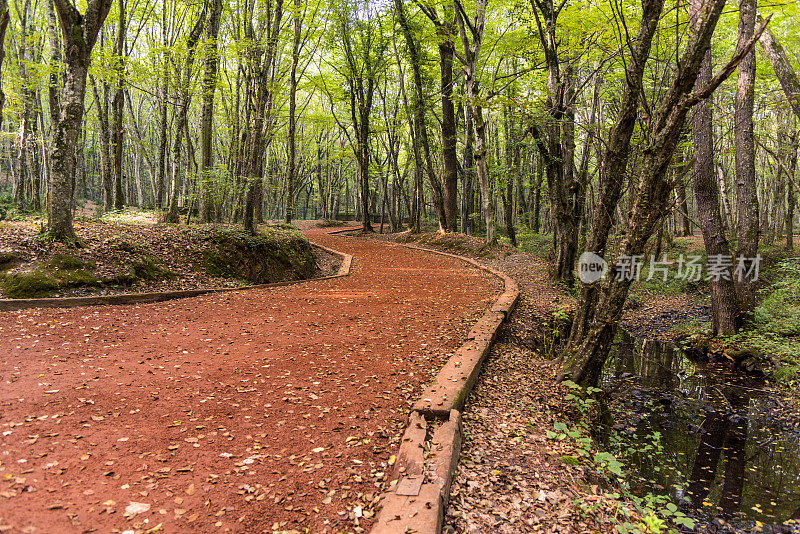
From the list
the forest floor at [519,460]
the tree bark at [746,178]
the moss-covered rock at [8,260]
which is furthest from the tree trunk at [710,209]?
the moss-covered rock at [8,260]

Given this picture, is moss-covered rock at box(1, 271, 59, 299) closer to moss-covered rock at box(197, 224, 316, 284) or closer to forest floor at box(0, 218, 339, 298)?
forest floor at box(0, 218, 339, 298)

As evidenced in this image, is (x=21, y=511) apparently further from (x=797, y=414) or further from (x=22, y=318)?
(x=797, y=414)

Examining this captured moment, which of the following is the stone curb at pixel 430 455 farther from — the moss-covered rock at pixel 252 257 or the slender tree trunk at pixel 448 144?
the slender tree trunk at pixel 448 144

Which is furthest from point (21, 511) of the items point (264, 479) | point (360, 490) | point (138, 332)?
point (138, 332)

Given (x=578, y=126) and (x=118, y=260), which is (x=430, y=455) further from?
(x=578, y=126)

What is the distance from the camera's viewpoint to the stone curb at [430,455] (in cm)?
222

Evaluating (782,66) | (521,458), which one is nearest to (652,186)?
(521,458)

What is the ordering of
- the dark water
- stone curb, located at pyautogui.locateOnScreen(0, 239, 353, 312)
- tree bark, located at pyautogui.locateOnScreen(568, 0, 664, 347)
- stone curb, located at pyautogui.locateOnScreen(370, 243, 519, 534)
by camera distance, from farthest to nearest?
stone curb, located at pyautogui.locateOnScreen(0, 239, 353, 312), tree bark, located at pyautogui.locateOnScreen(568, 0, 664, 347), the dark water, stone curb, located at pyautogui.locateOnScreen(370, 243, 519, 534)

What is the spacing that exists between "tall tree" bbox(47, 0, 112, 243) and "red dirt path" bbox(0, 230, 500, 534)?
2.18 m

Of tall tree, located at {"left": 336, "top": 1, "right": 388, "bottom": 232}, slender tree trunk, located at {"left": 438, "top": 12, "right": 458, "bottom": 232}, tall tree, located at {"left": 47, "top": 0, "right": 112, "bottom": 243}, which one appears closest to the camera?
tall tree, located at {"left": 47, "top": 0, "right": 112, "bottom": 243}

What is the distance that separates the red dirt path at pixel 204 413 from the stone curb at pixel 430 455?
162 mm

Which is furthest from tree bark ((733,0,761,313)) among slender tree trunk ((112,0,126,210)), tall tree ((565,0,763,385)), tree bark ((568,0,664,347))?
slender tree trunk ((112,0,126,210))

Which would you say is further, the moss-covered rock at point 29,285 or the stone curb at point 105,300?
the moss-covered rock at point 29,285

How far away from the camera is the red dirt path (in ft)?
7.57
